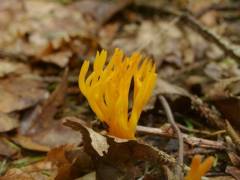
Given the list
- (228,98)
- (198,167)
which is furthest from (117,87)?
(228,98)

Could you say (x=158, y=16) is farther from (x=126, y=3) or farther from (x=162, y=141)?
(x=162, y=141)

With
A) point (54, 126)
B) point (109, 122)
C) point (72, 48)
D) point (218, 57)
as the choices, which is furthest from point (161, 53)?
point (109, 122)

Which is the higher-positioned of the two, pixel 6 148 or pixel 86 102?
pixel 86 102

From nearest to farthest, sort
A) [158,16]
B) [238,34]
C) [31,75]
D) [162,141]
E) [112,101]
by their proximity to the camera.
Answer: [112,101] → [162,141] → [31,75] → [238,34] → [158,16]

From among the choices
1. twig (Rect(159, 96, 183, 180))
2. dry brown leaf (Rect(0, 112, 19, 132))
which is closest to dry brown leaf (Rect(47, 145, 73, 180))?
dry brown leaf (Rect(0, 112, 19, 132))

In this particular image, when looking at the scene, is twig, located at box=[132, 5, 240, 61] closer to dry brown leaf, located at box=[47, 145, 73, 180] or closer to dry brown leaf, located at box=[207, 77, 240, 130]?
dry brown leaf, located at box=[207, 77, 240, 130]

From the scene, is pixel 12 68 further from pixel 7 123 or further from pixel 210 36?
pixel 210 36
